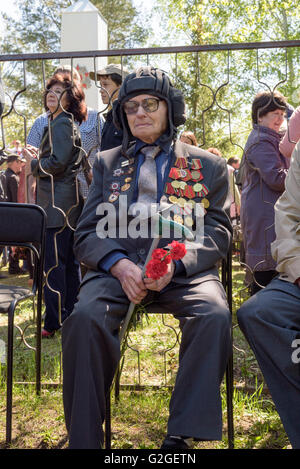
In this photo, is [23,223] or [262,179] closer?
[23,223]

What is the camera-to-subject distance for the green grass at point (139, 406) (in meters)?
2.66

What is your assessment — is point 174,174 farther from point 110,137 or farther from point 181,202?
point 110,137

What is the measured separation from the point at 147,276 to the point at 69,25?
32.1 ft

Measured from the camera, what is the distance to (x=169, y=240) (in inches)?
104

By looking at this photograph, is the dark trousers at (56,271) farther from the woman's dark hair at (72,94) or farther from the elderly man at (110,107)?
the elderly man at (110,107)

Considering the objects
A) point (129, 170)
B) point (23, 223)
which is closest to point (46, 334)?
point (23, 223)

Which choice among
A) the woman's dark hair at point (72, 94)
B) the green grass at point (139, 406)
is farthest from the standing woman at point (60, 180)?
the green grass at point (139, 406)

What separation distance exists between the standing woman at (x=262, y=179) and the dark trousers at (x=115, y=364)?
156 centimetres

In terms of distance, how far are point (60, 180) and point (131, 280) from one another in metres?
1.81

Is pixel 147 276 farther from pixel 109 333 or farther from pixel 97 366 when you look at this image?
pixel 97 366

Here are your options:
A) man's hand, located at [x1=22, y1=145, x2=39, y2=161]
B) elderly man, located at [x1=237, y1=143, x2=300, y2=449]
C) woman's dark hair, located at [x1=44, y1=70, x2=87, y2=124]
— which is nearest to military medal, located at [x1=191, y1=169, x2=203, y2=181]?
elderly man, located at [x1=237, y1=143, x2=300, y2=449]

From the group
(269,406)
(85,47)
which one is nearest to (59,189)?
(269,406)

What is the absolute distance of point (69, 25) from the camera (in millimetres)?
10844
